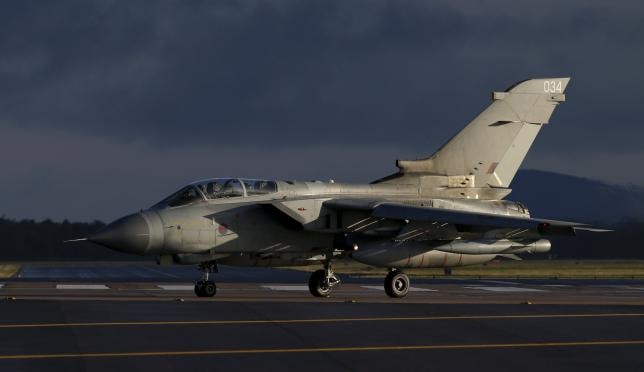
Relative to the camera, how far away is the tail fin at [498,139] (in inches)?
1097

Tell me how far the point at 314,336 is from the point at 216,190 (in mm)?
10644

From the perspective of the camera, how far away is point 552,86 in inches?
1144

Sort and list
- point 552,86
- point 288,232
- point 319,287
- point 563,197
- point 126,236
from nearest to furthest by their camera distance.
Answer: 1. point 126,236
2. point 288,232
3. point 319,287
4. point 552,86
5. point 563,197

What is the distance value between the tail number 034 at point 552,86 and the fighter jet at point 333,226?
12.3 ft

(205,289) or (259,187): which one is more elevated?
(259,187)

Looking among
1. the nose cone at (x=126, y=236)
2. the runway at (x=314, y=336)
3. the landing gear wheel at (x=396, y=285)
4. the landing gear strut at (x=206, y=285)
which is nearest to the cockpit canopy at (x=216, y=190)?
the nose cone at (x=126, y=236)

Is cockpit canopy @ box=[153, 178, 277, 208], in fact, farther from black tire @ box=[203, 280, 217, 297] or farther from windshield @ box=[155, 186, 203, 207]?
black tire @ box=[203, 280, 217, 297]

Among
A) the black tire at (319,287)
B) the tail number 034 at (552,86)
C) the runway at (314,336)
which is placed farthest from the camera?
the tail number 034 at (552,86)

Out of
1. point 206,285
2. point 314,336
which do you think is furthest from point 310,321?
point 206,285

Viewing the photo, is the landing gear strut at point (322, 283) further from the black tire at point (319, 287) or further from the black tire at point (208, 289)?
the black tire at point (208, 289)

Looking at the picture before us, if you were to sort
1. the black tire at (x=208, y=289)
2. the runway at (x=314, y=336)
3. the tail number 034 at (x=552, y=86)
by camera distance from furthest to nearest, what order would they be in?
the tail number 034 at (x=552, y=86) → the black tire at (x=208, y=289) → the runway at (x=314, y=336)

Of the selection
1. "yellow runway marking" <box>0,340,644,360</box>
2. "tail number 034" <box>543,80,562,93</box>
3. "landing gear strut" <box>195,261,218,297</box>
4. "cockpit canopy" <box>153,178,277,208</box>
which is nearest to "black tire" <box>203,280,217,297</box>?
"landing gear strut" <box>195,261,218,297</box>

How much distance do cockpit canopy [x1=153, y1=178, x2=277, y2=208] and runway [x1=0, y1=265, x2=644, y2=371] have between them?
429cm

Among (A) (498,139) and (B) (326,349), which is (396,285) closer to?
(A) (498,139)
